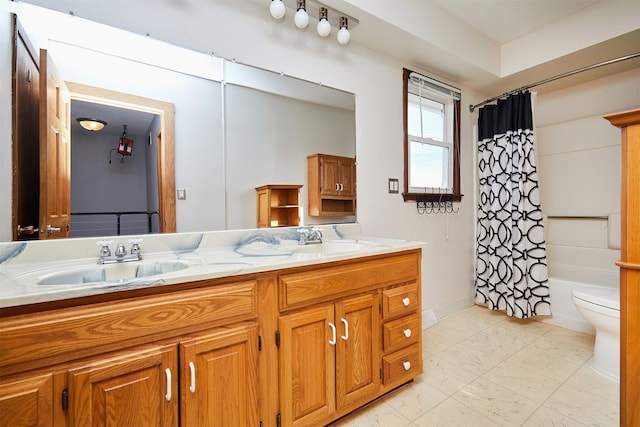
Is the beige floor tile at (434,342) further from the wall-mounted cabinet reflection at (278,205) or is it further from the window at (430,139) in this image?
the wall-mounted cabinet reflection at (278,205)

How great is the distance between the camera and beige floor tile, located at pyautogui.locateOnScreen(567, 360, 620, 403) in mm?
1563

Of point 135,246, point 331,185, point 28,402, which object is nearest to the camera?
point 28,402

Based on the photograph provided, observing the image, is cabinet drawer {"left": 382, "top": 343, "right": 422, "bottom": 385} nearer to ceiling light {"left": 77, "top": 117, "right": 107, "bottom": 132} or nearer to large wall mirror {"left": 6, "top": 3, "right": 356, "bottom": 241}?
large wall mirror {"left": 6, "top": 3, "right": 356, "bottom": 241}

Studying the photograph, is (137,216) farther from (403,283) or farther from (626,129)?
(626,129)

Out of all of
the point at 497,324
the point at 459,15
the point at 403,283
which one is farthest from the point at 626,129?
the point at 497,324

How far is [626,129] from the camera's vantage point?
93cm

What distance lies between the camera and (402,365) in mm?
1578

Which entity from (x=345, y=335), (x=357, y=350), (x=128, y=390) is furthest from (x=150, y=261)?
(x=357, y=350)

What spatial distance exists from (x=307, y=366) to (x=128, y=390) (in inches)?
25.1

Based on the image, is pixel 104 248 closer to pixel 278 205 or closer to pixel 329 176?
pixel 278 205

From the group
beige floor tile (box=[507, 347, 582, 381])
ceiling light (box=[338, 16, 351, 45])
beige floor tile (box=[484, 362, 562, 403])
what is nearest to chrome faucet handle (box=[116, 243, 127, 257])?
ceiling light (box=[338, 16, 351, 45])

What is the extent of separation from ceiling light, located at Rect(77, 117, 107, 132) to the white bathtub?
11.0 ft

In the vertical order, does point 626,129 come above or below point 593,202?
above

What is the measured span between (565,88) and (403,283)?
2.68 m
